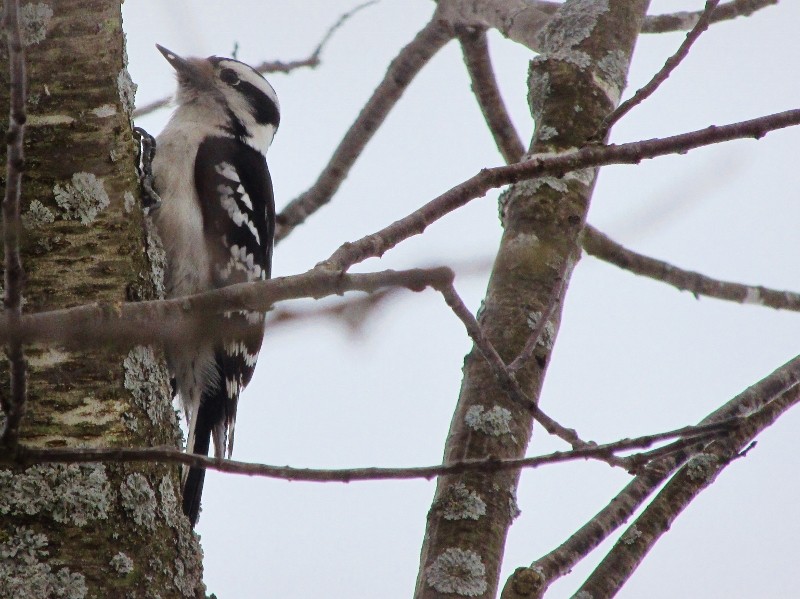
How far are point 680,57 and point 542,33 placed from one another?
1.55 m

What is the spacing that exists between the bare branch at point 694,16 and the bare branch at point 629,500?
7.39ft

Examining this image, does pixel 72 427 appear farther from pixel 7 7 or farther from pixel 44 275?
pixel 7 7

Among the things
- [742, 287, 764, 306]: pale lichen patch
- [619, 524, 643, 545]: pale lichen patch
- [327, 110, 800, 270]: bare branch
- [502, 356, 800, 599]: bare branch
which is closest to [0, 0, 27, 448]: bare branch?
[327, 110, 800, 270]: bare branch

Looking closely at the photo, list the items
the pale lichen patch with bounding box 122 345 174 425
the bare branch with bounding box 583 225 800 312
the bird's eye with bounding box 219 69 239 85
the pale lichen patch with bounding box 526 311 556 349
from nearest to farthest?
the pale lichen patch with bounding box 122 345 174 425 → the pale lichen patch with bounding box 526 311 556 349 → the bare branch with bounding box 583 225 800 312 → the bird's eye with bounding box 219 69 239 85

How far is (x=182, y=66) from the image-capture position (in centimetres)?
461

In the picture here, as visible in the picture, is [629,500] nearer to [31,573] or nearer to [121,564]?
[121,564]

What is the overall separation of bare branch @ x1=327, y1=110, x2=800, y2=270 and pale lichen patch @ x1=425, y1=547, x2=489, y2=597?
70 centimetres

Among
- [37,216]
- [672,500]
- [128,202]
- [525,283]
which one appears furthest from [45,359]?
A: [672,500]

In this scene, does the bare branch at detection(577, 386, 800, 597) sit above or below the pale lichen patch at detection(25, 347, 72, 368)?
below

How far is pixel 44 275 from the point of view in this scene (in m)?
2.10

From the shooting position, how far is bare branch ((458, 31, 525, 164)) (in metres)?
4.27

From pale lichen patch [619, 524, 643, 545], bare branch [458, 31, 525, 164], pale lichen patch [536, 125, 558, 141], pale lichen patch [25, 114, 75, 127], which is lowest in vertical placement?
pale lichen patch [619, 524, 643, 545]

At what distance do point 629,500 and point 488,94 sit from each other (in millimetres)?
2491

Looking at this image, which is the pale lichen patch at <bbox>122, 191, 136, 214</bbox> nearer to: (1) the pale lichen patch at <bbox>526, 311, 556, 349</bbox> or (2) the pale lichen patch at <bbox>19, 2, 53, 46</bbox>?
(2) the pale lichen patch at <bbox>19, 2, 53, 46</bbox>
